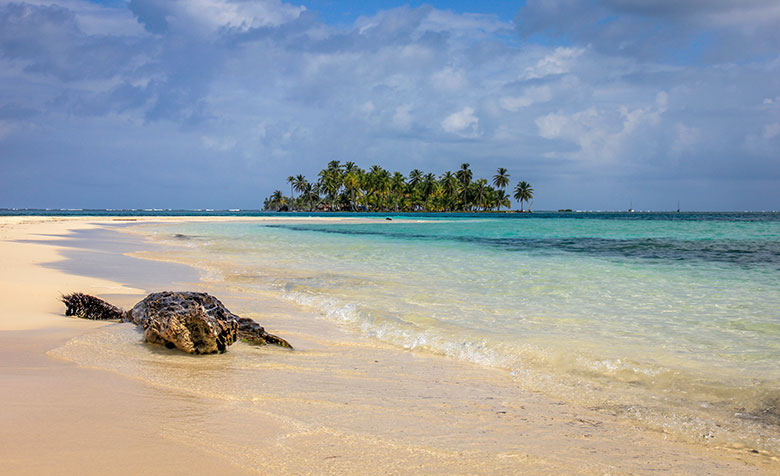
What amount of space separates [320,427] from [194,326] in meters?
2.58

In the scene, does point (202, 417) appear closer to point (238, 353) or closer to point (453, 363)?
point (238, 353)

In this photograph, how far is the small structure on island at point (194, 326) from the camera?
5430 millimetres

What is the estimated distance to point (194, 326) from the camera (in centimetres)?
542

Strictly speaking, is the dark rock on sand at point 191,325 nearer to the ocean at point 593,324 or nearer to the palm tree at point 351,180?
the ocean at point 593,324

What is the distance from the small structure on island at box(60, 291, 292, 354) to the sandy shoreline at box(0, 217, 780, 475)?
318 millimetres

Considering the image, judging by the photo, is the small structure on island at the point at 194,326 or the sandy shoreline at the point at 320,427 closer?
the sandy shoreline at the point at 320,427

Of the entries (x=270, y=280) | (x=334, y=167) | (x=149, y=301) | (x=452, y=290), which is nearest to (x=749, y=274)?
(x=452, y=290)

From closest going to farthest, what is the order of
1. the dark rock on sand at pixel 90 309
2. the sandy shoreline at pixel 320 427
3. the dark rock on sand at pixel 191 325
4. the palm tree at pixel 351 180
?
the sandy shoreline at pixel 320 427 < the dark rock on sand at pixel 191 325 < the dark rock on sand at pixel 90 309 < the palm tree at pixel 351 180

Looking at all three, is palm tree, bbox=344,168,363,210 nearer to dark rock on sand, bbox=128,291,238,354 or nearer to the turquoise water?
the turquoise water

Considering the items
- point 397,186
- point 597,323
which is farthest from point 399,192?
point 597,323

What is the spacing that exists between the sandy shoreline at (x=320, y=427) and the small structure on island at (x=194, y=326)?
1.04 ft

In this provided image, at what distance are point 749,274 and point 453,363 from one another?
1234 cm

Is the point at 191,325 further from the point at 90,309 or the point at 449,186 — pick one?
the point at 449,186

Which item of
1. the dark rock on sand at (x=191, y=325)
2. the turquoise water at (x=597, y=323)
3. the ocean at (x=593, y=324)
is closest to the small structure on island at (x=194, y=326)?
the dark rock on sand at (x=191, y=325)
